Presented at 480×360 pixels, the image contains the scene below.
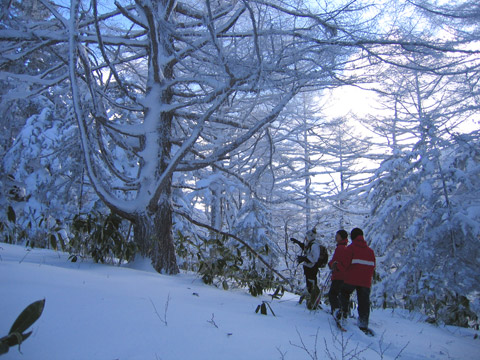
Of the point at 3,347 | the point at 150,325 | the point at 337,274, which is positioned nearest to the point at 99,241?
the point at 150,325

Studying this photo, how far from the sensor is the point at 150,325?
89.0 inches

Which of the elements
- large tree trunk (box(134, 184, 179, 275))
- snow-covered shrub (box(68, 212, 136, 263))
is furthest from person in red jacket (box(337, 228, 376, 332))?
snow-covered shrub (box(68, 212, 136, 263))

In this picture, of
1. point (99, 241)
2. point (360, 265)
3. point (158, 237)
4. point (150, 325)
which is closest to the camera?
point (150, 325)

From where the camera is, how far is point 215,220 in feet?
42.8

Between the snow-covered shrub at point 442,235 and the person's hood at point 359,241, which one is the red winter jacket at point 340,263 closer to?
the person's hood at point 359,241

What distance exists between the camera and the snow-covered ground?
186cm

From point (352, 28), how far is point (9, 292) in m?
5.00

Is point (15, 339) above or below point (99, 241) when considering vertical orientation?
below

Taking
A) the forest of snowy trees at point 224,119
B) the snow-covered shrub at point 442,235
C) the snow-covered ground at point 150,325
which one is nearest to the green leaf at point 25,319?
the snow-covered ground at point 150,325

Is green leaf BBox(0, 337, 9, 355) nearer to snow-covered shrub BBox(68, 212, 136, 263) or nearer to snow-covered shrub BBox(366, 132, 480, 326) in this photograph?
snow-covered shrub BBox(68, 212, 136, 263)

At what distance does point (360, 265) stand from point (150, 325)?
3060 mm

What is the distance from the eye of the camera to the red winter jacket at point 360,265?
4238 mm

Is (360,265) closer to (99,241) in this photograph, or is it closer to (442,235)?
(442,235)

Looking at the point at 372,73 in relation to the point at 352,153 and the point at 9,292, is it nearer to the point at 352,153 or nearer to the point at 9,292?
the point at 9,292
